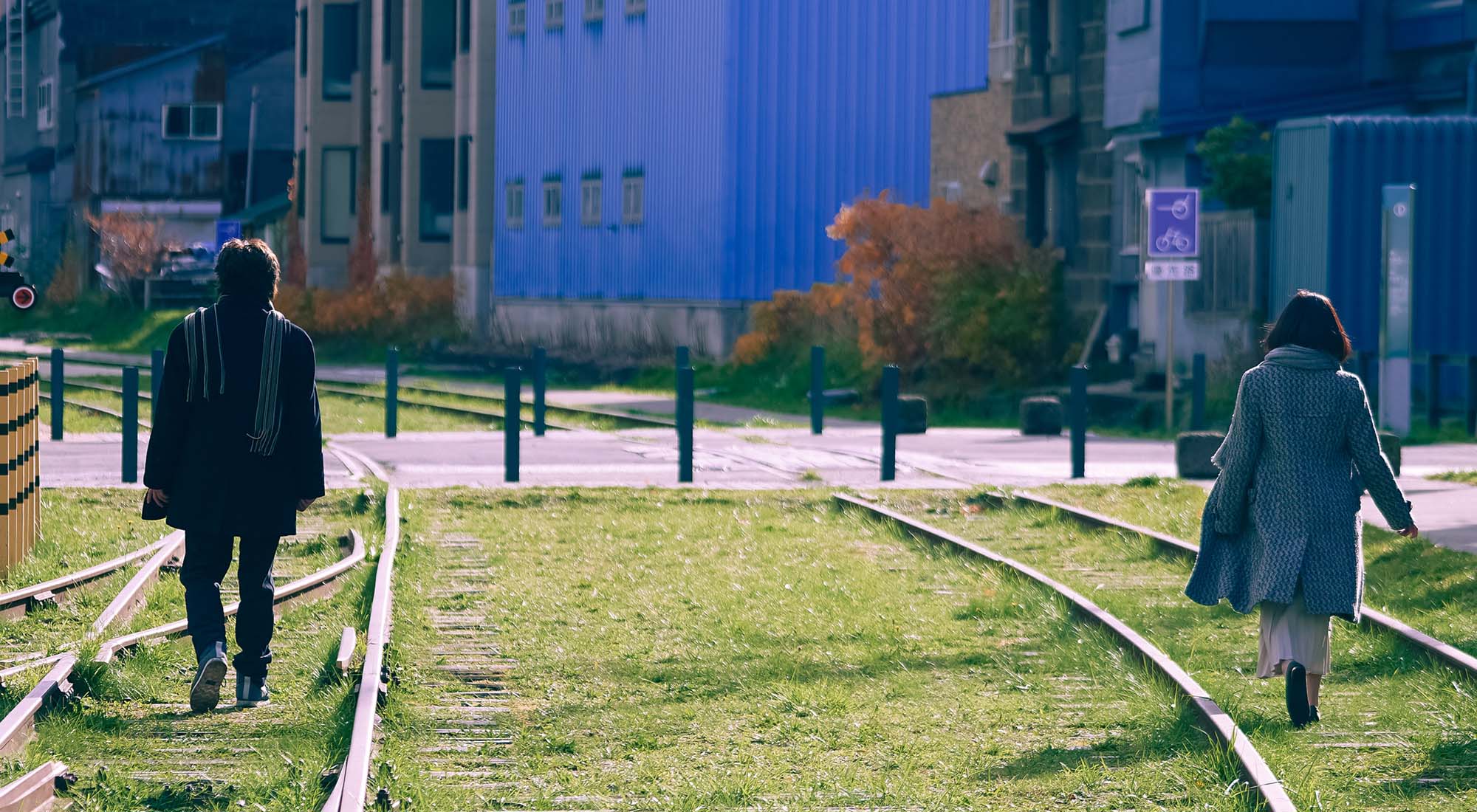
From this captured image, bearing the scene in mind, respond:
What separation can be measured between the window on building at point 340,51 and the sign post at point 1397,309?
37423mm

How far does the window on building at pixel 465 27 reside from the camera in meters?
48.6

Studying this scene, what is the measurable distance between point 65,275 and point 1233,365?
159 feet

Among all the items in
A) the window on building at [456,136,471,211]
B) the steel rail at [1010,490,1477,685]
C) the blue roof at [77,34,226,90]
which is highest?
the blue roof at [77,34,226,90]

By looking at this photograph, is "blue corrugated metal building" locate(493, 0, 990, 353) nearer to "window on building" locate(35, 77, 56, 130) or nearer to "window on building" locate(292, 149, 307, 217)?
"window on building" locate(292, 149, 307, 217)

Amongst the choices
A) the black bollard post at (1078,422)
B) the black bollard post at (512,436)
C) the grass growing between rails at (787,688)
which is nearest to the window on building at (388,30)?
the black bollard post at (512,436)

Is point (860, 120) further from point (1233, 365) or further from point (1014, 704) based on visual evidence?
point (1014, 704)

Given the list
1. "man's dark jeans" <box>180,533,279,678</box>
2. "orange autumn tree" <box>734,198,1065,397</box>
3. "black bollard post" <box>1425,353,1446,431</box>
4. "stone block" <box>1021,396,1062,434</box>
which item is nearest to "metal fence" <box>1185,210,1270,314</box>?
"orange autumn tree" <box>734,198,1065,397</box>

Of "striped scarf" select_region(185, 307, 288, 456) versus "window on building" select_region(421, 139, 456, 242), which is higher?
"window on building" select_region(421, 139, 456, 242)

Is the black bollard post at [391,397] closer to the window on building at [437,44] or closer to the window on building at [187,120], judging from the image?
the window on building at [437,44]

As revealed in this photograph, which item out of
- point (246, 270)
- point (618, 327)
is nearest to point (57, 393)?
point (246, 270)

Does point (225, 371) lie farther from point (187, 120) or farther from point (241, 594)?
point (187, 120)

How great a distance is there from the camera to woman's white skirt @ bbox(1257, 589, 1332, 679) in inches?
317

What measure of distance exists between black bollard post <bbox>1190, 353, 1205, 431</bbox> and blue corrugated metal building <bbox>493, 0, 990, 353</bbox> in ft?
43.2

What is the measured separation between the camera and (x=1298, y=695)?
314 inches
